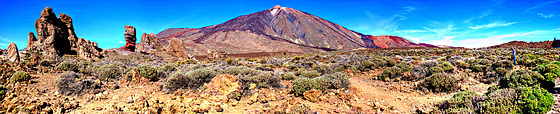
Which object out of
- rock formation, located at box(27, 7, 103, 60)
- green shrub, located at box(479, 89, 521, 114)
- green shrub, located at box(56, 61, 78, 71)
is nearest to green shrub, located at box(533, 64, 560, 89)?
green shrub, located at box(479, 89, 521, 114)

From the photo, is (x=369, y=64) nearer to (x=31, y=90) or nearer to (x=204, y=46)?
Result: (x=31, y=90)

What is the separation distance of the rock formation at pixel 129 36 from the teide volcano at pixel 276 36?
1257 inches

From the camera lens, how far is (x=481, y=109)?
3568 millimetres

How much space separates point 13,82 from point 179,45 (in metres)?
15.4

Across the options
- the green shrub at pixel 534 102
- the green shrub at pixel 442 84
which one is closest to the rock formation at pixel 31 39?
the green shrub at pixel 442 84

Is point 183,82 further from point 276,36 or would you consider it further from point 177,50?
point 276,36

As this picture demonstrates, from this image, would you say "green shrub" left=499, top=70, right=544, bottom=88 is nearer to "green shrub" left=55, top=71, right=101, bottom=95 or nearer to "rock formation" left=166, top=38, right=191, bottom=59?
"green shrub" left=55, top=71, right=101, bottom=95

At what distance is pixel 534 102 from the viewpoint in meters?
3.37

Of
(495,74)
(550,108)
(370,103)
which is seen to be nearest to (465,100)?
(550,108)

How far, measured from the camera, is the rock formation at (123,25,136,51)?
24.7m

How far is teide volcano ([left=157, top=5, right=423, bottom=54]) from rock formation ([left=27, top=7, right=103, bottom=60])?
128ft

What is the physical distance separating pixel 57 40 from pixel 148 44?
7891 mm

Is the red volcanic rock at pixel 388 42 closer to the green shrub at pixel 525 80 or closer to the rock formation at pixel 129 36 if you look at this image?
the rock formation at pixel 129 36

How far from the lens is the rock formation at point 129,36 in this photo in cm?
2470
